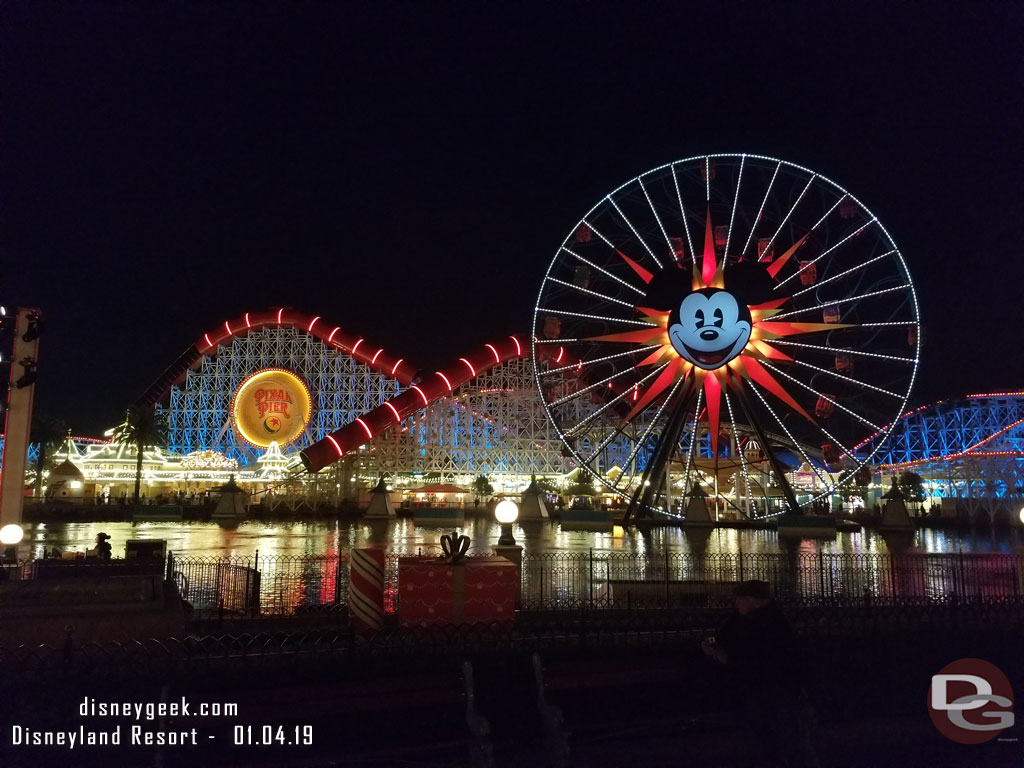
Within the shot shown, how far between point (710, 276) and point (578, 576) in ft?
54.7

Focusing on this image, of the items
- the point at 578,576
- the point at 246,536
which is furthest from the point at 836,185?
the point at 246,536

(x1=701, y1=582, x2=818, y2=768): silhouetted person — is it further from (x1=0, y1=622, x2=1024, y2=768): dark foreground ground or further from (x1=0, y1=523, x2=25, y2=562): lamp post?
(x1=0, y1=523, x2=25, y2=562): lamp post

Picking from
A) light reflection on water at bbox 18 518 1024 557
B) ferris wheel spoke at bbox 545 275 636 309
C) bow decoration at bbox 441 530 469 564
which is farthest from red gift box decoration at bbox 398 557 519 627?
ferris wheel spoke at bbox 545 275 636 309

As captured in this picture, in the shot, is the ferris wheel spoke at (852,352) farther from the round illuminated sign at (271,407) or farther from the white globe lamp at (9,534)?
the round illuminated sign at (271,407)

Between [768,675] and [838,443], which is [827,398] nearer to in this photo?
[838,443]

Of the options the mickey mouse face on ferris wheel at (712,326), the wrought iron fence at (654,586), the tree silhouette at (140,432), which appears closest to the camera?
the wrought iron fence at (654,586)

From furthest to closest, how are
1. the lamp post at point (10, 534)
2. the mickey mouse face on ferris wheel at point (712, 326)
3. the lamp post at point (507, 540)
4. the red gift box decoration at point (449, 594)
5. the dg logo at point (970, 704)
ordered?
1. the mickey mouse face on ferris wheel at point (712, 326)
2. the lamp post at point (10, 534)
3. the lamp post at point (507, 540)
4. the red gift box decoration at point (449, 594)
5. the dg logo at point (970, 704)

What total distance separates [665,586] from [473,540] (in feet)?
50.4

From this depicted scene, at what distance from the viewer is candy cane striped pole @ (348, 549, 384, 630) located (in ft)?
31.2

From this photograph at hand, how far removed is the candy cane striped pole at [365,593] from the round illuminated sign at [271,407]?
1678 inches

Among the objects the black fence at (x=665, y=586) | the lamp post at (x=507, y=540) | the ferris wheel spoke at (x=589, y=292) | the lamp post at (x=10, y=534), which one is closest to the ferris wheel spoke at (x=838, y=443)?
the ferris wheel spoke at (x=589, y=292)

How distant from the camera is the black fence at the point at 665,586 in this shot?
1103cm

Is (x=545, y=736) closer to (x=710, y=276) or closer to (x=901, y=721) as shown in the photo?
(x=901, y=721)

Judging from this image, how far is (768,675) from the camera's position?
5391 millimetres
